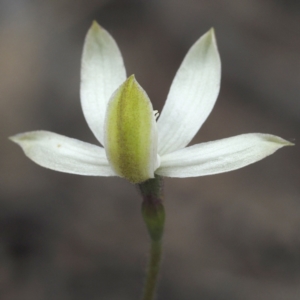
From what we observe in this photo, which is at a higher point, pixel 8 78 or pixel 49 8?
pixel 49 8

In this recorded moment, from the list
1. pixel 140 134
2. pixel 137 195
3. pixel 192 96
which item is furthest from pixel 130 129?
pixel 137 195

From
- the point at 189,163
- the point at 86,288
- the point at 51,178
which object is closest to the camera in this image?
the point at 189,163

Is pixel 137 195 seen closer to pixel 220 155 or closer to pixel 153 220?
pixel 153 220

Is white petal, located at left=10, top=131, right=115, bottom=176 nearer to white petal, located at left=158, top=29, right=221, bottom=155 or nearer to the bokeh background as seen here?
white petal, located at left=158, top=29, right=221, bottom=155

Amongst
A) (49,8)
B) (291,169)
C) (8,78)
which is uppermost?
(49,8)

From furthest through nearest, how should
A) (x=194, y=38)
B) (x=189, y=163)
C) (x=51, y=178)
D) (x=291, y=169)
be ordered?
(x=194, y=38), (x=291, y=169), (x=51, y=178), (x=189, y=163)

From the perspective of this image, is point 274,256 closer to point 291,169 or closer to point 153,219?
point 291,169

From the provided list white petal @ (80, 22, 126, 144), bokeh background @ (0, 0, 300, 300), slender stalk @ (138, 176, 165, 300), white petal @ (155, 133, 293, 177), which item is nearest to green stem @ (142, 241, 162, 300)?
slender stalk @ (138, 176, 165, 300)

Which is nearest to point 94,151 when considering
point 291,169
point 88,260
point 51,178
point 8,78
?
point 88,260
